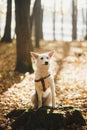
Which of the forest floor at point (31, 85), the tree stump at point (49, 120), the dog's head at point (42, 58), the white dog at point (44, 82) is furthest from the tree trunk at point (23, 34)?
the tree stump at point (49, 120)

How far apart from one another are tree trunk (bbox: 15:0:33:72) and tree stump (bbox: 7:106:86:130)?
8.16 metres

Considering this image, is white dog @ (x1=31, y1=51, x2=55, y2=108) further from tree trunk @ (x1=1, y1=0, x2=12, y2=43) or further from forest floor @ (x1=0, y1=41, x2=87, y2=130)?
tree trunk @ (x1=1, y1=0, x2=12, y2=43)

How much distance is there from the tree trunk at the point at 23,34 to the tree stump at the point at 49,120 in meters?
8.16

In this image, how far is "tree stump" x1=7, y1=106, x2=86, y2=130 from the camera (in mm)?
6211

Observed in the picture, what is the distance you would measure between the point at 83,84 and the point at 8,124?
6323 mm

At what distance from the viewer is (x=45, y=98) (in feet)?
22.2

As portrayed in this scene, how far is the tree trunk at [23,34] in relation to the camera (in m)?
14.0

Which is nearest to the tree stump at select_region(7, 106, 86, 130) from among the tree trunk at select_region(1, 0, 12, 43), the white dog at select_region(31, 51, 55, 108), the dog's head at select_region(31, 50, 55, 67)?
the white dog at select_region(31, 51, 55, 108)

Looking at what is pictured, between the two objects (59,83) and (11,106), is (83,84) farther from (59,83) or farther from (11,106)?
(11,106)

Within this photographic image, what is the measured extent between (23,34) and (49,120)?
336 inches

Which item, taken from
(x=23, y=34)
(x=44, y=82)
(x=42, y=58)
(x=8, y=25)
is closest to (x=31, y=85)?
(x=23, y=34)

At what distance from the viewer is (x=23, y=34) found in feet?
46.8

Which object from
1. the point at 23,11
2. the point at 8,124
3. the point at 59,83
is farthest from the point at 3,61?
the point at 8,124

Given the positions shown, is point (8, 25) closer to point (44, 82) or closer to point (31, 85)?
point (31, 85)
